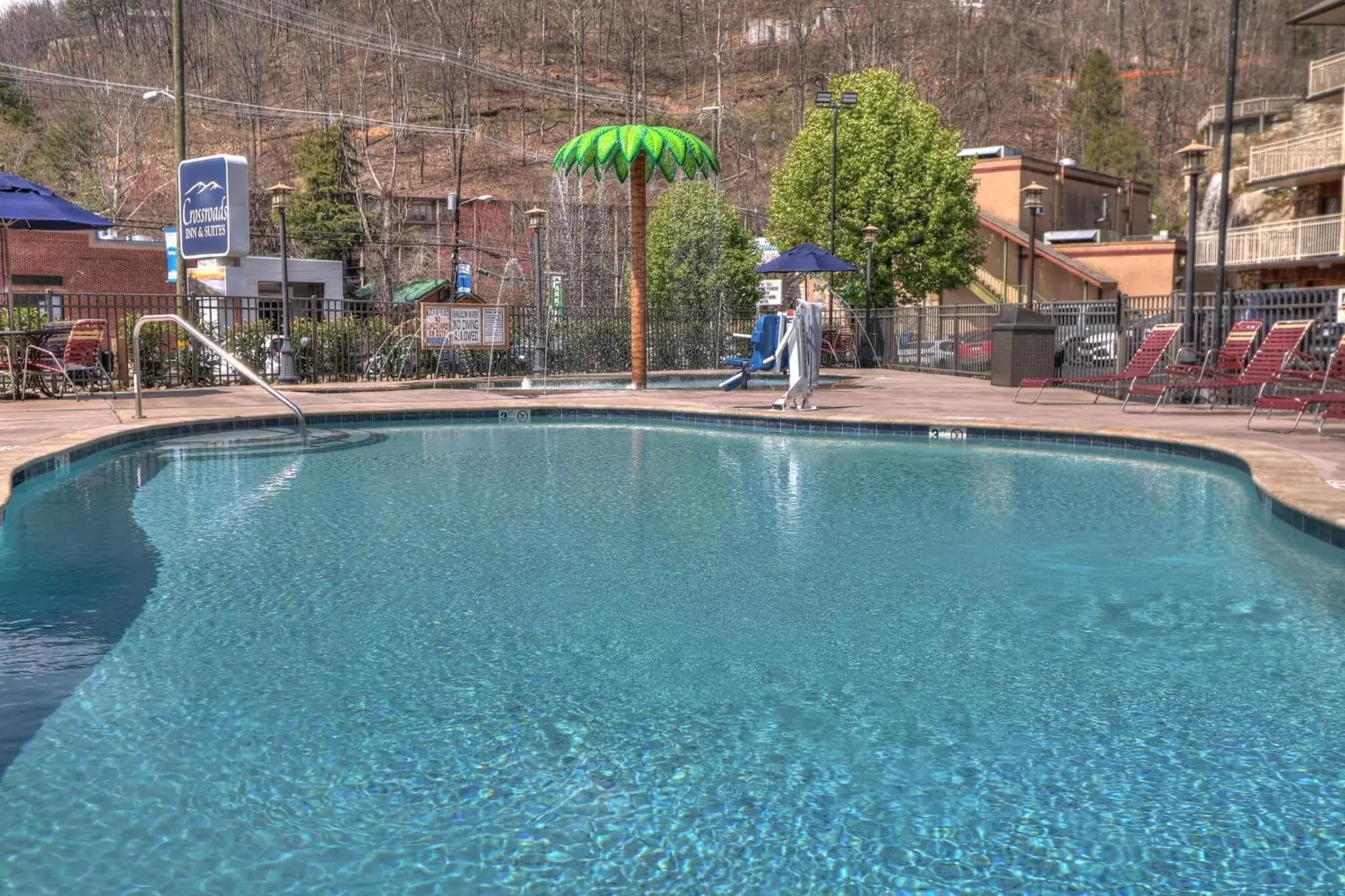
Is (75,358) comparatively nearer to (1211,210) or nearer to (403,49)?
(1211,210)

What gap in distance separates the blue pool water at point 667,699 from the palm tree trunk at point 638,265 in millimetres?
9701

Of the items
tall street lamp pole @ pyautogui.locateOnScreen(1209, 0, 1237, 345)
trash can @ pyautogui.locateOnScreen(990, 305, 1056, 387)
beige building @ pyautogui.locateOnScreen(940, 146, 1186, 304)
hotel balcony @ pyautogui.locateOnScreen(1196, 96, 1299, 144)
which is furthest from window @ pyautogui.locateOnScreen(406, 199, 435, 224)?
tall street lamp pole @ pyautogui.locateOnScreen(1209, 0, 1237, 345)

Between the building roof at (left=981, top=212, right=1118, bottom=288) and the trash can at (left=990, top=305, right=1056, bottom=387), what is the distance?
80.0 feet

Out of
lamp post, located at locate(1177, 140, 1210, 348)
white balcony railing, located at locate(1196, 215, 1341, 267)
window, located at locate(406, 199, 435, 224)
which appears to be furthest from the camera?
window, located at locate(406, 199, 435, 224)

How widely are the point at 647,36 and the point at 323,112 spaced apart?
103 feet

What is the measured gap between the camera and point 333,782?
10.9 ft

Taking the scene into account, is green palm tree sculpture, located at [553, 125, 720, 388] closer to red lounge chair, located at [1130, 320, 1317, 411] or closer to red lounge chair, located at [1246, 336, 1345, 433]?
red lounge chair, located at [1130, 320, 1317, 411]

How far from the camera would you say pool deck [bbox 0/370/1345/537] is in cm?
845

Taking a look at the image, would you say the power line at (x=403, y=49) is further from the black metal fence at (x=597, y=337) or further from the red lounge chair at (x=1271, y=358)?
the red lounge chair at (x=1271, y=358)

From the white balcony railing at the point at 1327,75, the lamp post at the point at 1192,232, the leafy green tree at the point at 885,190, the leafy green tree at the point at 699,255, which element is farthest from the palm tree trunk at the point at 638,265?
the white balcony railing at the point at 1327,75

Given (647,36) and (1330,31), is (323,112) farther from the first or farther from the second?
(1330,31)

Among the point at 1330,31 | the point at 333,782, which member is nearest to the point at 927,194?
the point at 333,782

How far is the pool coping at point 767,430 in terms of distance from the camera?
7672 millimetres

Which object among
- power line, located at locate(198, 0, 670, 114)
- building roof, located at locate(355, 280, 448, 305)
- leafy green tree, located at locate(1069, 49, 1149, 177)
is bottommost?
building roof, located at locate(355, 280, 448, 305)
